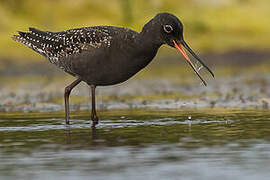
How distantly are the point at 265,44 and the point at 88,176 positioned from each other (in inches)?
1127

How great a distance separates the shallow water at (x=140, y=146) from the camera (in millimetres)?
7570

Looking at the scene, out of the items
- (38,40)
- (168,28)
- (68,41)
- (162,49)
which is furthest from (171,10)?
(168,28)

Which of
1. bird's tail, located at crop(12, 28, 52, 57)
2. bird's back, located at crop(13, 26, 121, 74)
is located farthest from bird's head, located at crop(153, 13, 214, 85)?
bird's tail, located at crop(12, 28, 52, 57)

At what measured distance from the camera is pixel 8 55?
2864cm

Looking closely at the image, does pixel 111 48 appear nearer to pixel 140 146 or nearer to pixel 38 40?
pixel 38 40

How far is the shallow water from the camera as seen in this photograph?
757cm

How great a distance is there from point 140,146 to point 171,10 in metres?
27.8

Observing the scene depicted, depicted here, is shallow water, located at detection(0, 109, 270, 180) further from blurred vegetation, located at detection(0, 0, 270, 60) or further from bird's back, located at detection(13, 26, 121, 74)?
blurred vegetation, located at detection(0, 0, 270, 60)

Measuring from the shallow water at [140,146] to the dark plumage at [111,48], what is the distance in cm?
82

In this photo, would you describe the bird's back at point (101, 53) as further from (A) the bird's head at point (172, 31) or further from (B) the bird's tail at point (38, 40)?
(A) the bird's head at point (172, 31)

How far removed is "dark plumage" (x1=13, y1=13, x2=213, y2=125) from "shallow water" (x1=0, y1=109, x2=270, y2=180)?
0.82 m

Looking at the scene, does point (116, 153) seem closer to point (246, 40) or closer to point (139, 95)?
point (139, 95)

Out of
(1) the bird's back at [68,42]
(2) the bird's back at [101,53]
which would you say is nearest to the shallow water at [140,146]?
Result: (2) the bird's back at [101,53]

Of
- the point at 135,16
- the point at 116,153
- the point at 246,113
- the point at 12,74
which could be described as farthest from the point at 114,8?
the point at 116,153
